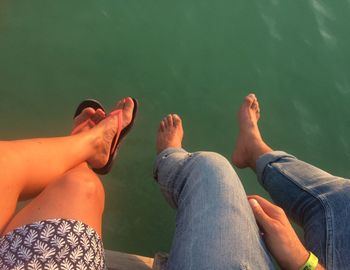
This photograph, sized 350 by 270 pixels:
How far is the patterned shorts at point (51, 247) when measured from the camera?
1027mm

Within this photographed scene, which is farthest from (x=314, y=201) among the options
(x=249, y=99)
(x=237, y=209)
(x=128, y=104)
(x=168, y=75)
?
(x=168, y=75)

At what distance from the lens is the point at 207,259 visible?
1.06 metres

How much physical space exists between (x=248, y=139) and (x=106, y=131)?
0.74 m

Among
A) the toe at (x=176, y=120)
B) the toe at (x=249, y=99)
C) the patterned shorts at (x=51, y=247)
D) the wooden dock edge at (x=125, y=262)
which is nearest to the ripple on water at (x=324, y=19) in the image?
the toe at (x=249, y=99)

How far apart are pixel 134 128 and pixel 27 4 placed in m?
1.01

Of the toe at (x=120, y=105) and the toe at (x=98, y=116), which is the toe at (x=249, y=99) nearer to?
the toe at (x=120, y=105)

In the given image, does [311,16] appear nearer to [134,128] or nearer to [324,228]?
[134,128]

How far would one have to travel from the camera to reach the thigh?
120 cm

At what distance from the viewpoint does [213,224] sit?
116 cm

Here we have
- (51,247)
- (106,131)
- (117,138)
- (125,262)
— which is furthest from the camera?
(117,138)

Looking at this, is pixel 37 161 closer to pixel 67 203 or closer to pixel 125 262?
pixel 67 203

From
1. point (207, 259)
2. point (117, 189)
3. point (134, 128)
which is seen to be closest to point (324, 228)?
point (207, 259)

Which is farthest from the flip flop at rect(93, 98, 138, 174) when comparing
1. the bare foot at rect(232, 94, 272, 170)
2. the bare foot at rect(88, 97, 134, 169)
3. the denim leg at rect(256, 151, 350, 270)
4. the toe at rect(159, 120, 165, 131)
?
the denim leg at rect(256, 151, 350, 270)

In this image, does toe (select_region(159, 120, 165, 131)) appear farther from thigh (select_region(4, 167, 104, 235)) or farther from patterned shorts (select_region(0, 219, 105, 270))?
patterned shorts (select_region(0, 219, 105, 270))
